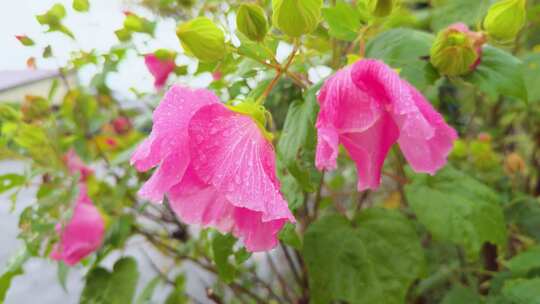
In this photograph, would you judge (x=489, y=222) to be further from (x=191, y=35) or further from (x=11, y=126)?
(x=11, y=126)

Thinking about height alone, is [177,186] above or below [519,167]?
above

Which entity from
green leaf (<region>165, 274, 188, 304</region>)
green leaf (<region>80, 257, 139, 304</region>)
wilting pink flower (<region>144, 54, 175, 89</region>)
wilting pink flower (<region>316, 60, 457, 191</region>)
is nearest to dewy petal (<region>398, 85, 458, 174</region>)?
wilting pink flower (<region>316, 60, 457, 191</region>)

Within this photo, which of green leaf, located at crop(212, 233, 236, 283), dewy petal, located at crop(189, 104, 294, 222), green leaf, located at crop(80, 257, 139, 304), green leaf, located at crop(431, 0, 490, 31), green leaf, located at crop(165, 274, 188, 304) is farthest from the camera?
green leaf, located at crop(165, 274, 188, 304)

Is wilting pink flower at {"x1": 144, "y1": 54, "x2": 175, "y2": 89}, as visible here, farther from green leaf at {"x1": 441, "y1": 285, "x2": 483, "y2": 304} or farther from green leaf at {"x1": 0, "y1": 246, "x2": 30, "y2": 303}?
green leaf at {"x1": 441, "y1": 285, "x2": 483, "y2": 304}

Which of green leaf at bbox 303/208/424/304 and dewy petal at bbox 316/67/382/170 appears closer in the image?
dewy petal at bbox 316/67/382/170

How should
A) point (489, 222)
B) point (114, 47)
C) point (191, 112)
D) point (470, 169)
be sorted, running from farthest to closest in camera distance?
point (470, 169), point (114, 47), point (489, 222), point (191, 112)

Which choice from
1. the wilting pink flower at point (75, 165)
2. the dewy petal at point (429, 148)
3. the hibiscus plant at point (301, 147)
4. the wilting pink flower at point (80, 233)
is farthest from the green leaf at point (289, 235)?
the wilting pink flower at point (75, 165)

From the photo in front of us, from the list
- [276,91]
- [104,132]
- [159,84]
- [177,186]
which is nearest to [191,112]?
[177,186]

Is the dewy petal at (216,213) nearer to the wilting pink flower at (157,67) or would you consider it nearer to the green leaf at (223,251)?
the green leaf at (223,251)
